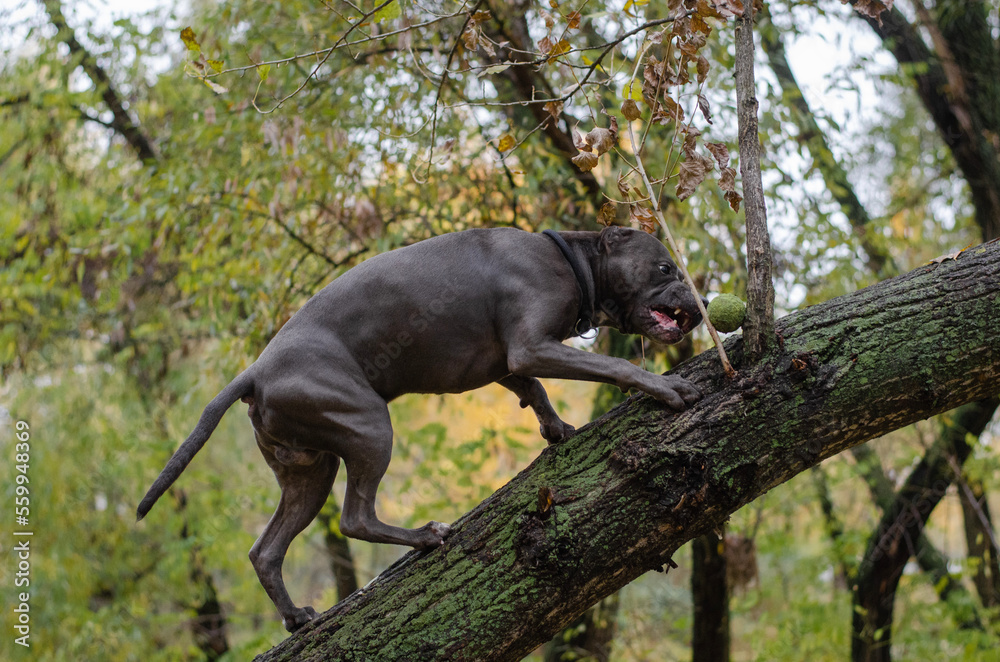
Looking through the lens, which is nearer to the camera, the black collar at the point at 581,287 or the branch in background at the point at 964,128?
the black collar at the point at 581,287

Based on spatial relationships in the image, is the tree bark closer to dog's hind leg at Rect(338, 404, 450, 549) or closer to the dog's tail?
dog's hind leg at Rect(338, 404, 450, 549)

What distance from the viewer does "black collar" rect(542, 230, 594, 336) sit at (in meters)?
3.28

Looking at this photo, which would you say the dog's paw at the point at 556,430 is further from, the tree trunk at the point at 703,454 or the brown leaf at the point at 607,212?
the brown leaf at the point at 607,212

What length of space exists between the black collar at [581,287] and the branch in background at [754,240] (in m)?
0.82

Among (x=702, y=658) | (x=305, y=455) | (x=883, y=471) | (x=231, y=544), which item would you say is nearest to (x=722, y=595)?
(x=702, y=658)

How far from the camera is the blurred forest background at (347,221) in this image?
4.95 metres

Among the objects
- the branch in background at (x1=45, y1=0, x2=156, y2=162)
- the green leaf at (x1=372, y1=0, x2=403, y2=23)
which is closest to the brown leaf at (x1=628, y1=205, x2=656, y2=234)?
the green leaf at (x1=372, y1=0, x2=403, y2=23)

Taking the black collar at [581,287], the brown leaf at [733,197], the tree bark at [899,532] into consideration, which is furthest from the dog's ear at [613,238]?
the tree bark at [899,532]

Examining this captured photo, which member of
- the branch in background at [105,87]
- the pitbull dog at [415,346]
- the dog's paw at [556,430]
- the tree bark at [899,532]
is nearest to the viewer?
the pitbull dog at [415,346]

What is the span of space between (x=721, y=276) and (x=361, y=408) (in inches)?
112

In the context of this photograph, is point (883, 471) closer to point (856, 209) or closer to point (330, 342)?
point (856, 209)

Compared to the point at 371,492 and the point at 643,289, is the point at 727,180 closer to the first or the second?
the point at 643,289

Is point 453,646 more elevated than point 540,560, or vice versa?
point 540,560

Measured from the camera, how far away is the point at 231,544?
292 inches
